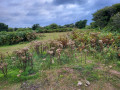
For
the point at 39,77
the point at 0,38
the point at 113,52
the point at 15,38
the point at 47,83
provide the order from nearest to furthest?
the point at 47,83 → the point at 39,77 → the point at 113,52 → the point at 0,38 → the point at 15,38

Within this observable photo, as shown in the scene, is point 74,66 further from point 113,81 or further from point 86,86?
point 113,81

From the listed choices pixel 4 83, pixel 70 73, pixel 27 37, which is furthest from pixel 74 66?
pixel 27 37

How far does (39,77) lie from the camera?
91.2 inches

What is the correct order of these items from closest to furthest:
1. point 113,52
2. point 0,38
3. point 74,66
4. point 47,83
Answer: point 47,83, point 74,66, point 113,52, point 0,38

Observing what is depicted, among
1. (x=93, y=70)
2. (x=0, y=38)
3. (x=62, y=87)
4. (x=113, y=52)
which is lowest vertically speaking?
(x=62, y=87)

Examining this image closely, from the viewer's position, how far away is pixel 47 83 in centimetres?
213

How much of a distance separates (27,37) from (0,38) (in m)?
1.89

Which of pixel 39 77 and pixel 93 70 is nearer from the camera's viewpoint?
pixel 39 77

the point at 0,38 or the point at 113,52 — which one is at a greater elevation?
the point at 0,38

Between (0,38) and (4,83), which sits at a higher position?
(0,38)

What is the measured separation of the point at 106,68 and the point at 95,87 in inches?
35.1

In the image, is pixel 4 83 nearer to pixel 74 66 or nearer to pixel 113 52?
pixel 74 66

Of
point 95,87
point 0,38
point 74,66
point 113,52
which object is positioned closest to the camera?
point 95,87

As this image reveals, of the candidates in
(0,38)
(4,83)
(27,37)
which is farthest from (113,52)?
(0,38)
